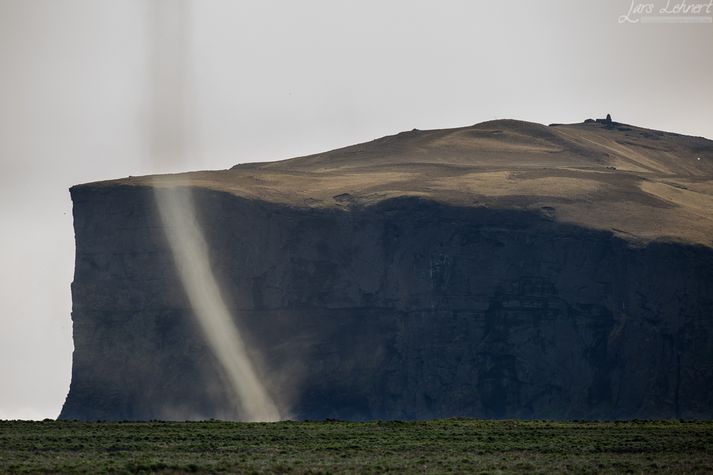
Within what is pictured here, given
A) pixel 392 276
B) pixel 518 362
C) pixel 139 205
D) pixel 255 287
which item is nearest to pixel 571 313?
pixel 518 362

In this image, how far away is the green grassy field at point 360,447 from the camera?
224 feet

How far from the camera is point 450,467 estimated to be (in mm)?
68750

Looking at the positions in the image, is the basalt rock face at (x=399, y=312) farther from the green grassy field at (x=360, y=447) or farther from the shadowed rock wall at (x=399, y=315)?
the green grassy field at (x=360, y=447)

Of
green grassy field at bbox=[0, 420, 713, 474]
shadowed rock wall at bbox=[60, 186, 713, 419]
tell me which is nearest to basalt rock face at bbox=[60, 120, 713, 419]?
shadowed rock wall at bbox=[60, 186, 713, 419]

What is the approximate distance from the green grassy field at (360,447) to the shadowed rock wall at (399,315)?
48117 mm

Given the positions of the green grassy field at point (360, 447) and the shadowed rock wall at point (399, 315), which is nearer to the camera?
the green grassy field at point (360, 447)

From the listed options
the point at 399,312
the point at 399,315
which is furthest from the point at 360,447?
the point at 399,312

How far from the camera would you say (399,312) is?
147750mm

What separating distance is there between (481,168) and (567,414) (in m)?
51.2

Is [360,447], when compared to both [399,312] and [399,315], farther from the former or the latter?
[399,312]

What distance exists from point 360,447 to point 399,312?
229ft

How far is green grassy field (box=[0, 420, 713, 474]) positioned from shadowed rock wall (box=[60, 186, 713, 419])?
4812cm

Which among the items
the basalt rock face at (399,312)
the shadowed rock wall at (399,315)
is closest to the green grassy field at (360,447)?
the basalt rock face at (399,312)

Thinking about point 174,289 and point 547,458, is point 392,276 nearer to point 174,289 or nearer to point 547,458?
point 174,289
